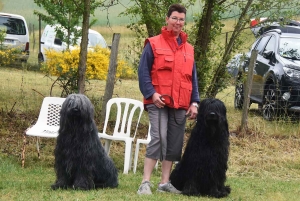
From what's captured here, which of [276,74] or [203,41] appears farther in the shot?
[276,74]

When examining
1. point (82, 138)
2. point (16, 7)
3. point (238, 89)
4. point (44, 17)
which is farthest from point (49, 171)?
point (16, 7)

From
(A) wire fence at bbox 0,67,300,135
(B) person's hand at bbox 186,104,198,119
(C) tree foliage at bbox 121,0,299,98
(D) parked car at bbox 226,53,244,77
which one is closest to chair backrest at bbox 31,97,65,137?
(A) wire fence at bbox 0,67,300,135

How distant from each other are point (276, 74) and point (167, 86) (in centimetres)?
589

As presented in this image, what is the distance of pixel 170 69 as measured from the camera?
6.98 m

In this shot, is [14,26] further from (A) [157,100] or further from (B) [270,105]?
(A) [157,100]

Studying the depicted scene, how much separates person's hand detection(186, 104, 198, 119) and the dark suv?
446 centimetres

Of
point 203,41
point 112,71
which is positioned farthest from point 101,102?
point 203,41

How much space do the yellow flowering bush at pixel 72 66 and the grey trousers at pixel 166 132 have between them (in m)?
4.08

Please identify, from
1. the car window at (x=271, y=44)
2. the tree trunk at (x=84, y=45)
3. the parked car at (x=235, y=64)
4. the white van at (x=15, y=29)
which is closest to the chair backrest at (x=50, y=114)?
the tree trunk at (x=84, y=45)

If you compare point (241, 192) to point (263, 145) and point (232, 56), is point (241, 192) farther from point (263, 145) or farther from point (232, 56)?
point (232, 56)

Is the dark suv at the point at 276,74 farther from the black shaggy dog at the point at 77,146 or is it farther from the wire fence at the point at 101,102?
the black shaggy dog at the point at 77,146

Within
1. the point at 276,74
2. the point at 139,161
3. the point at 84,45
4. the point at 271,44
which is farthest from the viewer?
the point at 271,44

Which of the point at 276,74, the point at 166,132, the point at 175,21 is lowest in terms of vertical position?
the point at 166,132

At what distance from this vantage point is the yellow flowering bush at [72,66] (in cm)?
1111
